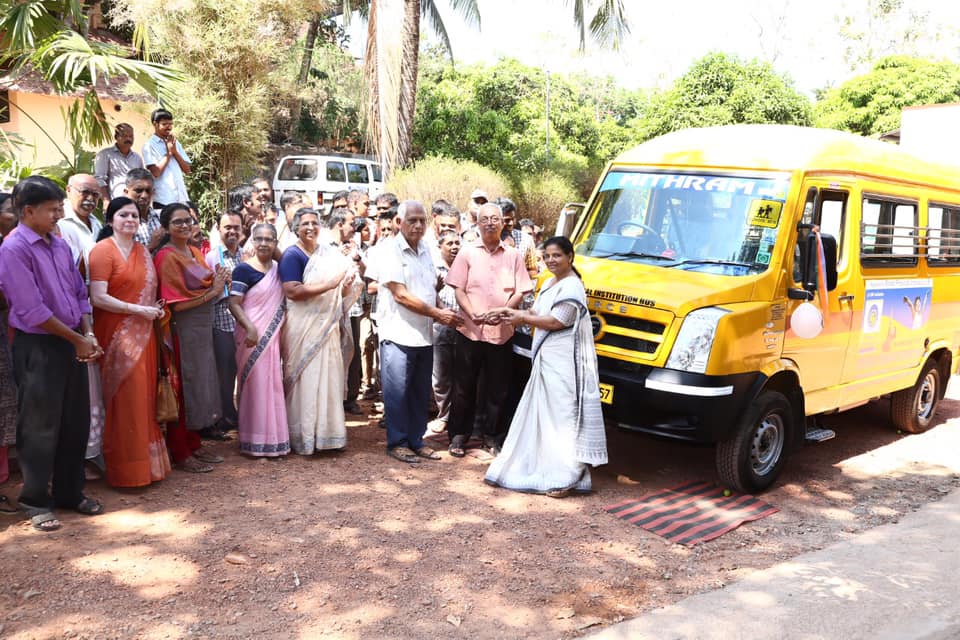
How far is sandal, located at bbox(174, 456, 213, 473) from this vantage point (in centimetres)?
569

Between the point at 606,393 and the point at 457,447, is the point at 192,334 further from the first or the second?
the point at 606,393

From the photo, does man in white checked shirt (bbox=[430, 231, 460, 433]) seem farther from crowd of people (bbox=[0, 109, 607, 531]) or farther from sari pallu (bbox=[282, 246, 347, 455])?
sari pallu (bbox=[282, 246, 347, 455])

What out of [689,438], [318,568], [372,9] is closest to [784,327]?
[689,438]

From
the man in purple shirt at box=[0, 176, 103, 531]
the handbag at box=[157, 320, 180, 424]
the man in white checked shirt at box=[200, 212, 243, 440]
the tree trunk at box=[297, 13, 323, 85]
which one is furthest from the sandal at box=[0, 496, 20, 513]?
the tree trunk at box=[297, 13, 323, 85]

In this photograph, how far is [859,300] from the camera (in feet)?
21.2

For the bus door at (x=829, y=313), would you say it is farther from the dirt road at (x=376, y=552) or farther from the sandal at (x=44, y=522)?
the sandal at (x=44, y=522)

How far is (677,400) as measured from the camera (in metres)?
5.30

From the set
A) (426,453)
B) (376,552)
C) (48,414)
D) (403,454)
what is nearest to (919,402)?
(426,453)

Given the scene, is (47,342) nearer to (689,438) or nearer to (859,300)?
(689,438)

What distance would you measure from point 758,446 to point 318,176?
1417cm

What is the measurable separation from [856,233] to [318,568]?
4.62 m

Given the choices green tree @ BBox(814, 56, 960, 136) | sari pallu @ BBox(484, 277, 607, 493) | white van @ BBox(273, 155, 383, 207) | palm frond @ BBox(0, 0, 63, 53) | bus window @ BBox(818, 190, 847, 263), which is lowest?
sari pallu @ BBox(484, 277, 607, 493)

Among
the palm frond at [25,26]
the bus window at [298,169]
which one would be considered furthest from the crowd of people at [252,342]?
the bus window at [298,169]

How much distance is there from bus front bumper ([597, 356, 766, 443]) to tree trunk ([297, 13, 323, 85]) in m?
18.8
